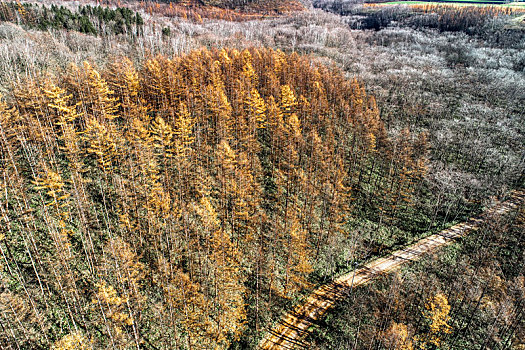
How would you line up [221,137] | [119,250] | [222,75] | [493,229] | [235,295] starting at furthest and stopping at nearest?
1. [222,75]
2. [221,137]
3. [493,229]
4. [235,295]
5. [119,250]

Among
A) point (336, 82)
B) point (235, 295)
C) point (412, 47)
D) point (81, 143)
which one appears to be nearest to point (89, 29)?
point (81, 143)

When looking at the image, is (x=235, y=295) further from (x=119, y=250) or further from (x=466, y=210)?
(x=466, y=210)

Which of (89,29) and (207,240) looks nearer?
(207,240)

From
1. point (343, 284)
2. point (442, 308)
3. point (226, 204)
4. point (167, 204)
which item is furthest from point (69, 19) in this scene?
point (442, 308)

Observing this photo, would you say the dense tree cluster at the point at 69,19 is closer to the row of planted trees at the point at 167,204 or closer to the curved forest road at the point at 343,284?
the row of planted trees at the point at 167,204

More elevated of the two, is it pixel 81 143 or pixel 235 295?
pixel 81 143

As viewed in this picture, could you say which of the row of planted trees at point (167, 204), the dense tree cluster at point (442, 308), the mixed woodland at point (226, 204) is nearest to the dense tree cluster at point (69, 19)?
the mixed woodland at point (226, 204)
